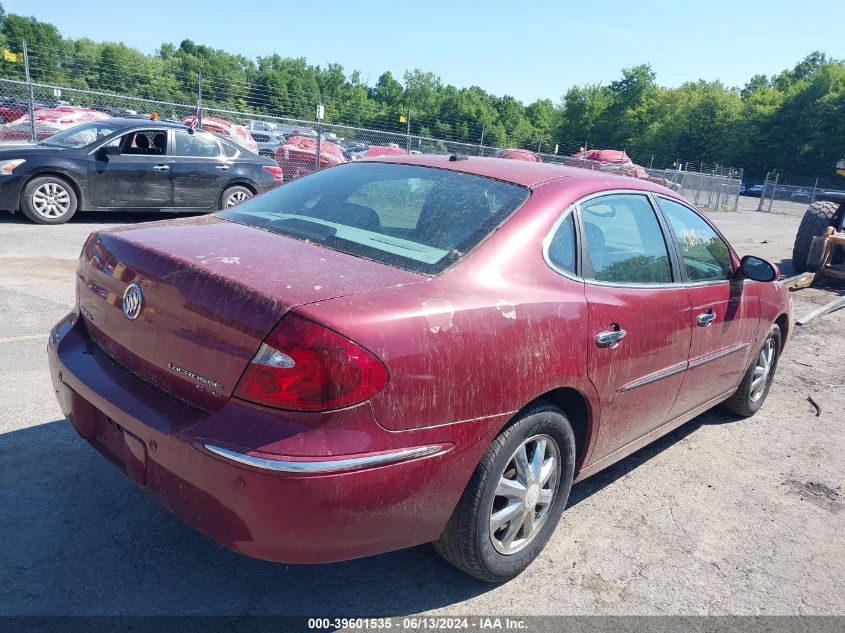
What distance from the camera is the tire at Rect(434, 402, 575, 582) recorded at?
7.93ft

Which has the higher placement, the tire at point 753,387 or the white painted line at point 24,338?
the tire at point 753,387

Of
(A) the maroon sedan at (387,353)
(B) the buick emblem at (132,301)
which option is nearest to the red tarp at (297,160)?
(A) the maroon sedan at (387,353)

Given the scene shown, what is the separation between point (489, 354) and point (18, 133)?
53.9ft

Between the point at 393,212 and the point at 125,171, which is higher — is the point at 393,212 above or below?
above

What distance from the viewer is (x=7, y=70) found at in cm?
2797

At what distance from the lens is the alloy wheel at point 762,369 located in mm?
4695

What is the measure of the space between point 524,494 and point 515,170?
4.96 feet

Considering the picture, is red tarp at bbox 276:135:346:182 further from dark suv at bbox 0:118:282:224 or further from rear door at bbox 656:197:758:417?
rear door at bbox 656:197:758:417

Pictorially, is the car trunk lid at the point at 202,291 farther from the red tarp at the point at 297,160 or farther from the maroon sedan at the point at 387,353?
the red tarp at the point at 297,160

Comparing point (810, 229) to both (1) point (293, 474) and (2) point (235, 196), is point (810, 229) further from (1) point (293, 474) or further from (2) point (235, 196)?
(1) point (293, 474)

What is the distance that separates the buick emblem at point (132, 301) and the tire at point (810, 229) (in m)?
10.7

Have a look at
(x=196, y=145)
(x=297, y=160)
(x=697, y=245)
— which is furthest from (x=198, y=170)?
(x=697, y=245)

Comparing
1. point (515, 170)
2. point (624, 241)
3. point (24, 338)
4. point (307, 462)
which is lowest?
point (24, 338)

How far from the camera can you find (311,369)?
1.99m
